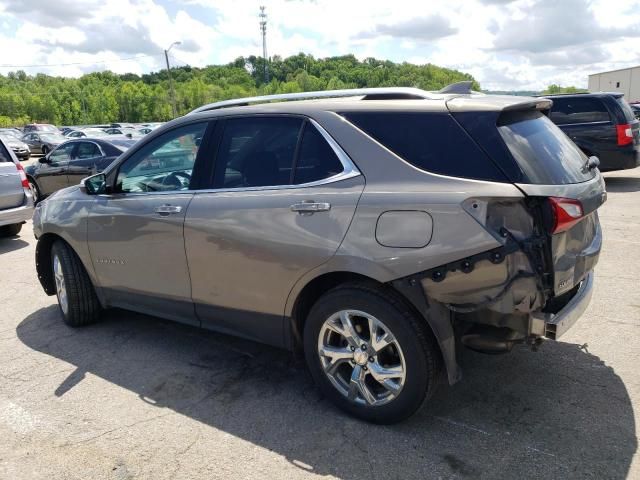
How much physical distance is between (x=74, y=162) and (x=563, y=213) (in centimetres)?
1095

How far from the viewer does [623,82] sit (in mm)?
75562

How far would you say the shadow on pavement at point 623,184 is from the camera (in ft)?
35.5

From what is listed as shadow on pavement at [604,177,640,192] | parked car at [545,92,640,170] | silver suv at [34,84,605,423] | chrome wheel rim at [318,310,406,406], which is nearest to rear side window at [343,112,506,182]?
silver suv at [34,84,605,423]

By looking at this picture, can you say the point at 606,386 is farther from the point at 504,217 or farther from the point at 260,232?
the point at 260,232

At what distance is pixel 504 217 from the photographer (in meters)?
2.67

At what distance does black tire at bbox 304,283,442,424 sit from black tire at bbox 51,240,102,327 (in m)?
2.50

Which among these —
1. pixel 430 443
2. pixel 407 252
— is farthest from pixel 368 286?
pixel 430 443

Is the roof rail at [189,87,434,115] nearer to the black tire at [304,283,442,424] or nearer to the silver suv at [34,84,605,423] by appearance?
the silver suv at [34,84,605,423]

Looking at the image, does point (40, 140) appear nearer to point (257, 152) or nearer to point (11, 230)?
point (11, 230)

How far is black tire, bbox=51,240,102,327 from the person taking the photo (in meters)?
4.69

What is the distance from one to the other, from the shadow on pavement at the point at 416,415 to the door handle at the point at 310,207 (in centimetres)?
121

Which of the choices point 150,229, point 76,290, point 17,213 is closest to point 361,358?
point 150,229

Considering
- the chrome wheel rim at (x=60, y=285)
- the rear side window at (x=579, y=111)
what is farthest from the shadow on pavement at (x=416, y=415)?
the rear side window at (x=579, y=111)

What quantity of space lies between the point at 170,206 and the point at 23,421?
1.61 meters
